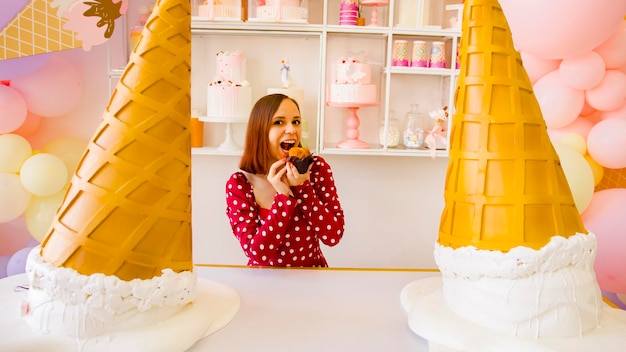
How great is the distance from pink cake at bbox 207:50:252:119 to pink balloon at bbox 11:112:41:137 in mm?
830

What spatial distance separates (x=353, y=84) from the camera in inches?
107

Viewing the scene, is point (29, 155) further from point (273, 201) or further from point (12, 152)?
point (273, 201)

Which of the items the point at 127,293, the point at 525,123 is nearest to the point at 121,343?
the point at 127,293

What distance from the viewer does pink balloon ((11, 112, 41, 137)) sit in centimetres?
232

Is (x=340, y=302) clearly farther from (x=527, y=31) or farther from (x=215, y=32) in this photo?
(x=215, y=32)

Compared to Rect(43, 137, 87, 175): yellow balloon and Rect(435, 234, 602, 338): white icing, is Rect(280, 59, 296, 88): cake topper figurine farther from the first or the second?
Rect(435, 234, 602, 338): white icing

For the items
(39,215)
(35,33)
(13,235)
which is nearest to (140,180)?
(35,33)

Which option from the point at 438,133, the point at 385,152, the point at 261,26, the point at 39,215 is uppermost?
the point at 261,26

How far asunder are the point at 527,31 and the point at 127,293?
1723 millimetres

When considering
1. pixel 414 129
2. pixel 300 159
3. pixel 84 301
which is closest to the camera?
pixel 84 301

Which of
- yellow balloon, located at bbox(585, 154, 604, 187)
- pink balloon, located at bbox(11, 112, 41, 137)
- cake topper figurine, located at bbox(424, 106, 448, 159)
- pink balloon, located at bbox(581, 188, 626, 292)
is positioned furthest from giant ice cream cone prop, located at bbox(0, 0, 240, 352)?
cake topper figurine, located at bbox(424, 106, 448, 159)

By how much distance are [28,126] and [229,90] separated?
3.16 ft

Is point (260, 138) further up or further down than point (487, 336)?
further up

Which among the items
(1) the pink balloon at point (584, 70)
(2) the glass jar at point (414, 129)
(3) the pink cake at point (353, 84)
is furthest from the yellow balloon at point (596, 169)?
(3) the pink cake at point (353, 84)
